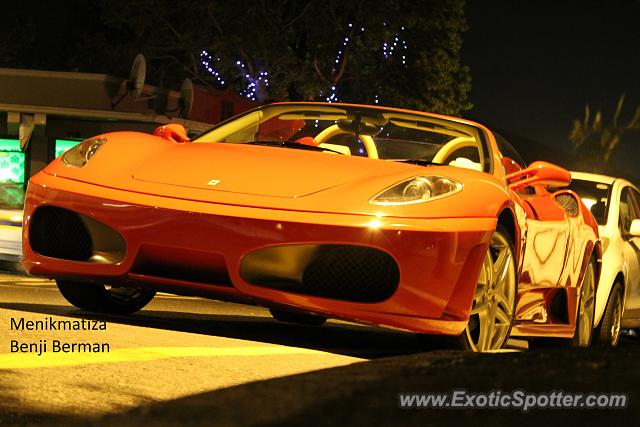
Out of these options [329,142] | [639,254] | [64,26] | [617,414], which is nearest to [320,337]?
[329,142]

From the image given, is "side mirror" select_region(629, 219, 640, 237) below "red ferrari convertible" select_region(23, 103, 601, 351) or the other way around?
below

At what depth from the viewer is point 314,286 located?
5.94 m

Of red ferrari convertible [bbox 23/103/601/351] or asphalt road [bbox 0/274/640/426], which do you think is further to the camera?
red ferrari convertible [bbox 23/103/601/351]

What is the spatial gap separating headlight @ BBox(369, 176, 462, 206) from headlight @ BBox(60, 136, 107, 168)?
158cm

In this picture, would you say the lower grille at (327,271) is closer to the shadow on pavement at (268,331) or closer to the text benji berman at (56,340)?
the shadow on pavement at (268,331)

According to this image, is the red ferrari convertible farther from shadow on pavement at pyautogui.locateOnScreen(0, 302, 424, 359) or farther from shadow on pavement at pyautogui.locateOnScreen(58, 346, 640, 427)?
shadow on pavement at pyautogui.locateOnScreen(58, 346, 640, 427)

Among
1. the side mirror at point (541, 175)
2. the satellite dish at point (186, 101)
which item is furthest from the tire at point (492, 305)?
the satellite dish at point (186, 101)

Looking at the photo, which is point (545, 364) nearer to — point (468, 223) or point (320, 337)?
point (468, 223)

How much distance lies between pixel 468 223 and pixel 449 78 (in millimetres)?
47225

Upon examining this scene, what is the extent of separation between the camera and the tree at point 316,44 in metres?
46.1

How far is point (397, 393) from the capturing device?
13.5 feet

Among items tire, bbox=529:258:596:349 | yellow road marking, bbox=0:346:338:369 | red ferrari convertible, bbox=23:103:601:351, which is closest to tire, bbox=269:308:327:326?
red ferrari convertible, bbox=23:103:601:351

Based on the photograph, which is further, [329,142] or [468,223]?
[329,142]

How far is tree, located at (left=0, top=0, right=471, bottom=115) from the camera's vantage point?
46.1 meters
